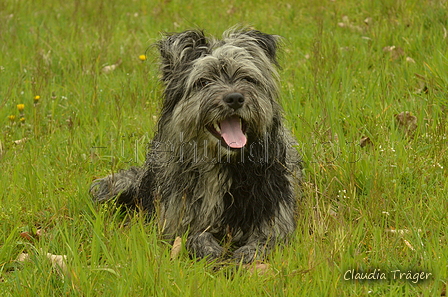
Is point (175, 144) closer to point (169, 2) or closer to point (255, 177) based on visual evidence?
point (255, 177)

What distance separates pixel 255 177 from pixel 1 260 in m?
2.01

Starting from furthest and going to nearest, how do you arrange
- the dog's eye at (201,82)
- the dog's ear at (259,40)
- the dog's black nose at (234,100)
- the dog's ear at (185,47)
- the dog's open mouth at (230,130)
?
the dog's ear at (259,40), the dog's ear at (185,47), the dog's eye at (201,82), the dog's open mouth at (230,130), the dog's black nose at (234,100)

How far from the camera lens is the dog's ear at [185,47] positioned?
15.4 feet

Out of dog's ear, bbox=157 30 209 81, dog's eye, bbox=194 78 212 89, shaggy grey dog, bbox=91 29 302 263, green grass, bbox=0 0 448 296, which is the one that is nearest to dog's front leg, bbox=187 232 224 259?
shaggy grey dog, bbox=91 29 302 263

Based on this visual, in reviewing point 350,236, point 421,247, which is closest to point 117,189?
point 350,236

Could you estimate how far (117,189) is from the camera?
18.0 feet

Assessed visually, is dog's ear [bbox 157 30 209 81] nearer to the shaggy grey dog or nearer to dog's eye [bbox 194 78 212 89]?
the shaggy grey dog

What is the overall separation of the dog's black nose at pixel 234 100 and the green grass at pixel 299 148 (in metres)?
0.94

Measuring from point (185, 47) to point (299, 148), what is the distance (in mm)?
1591

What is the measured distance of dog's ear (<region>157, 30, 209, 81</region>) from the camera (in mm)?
4684

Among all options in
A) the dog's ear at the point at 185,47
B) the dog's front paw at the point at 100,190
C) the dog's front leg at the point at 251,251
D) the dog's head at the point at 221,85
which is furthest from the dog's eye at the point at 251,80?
the dog's front paw at the point at 100,190

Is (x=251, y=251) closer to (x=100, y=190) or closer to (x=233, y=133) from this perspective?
(x=233, y=133)

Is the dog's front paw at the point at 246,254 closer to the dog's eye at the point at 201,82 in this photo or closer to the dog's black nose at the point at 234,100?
the dog's black nose at the point at 234,100

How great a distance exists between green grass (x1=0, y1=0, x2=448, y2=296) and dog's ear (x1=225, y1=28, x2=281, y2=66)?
97 cm
